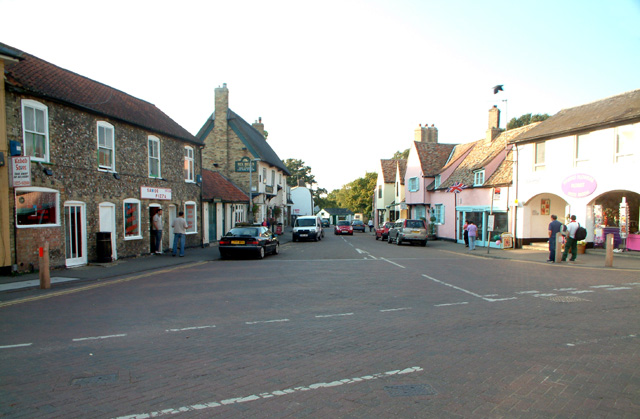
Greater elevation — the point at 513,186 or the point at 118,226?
the point at 513,186

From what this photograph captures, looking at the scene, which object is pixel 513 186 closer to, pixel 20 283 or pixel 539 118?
pixel 20 283

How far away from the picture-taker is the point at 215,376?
4758 mm

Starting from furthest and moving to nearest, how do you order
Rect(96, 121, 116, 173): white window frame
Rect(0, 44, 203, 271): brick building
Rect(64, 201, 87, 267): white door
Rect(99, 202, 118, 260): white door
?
Rect(99, 202, 118, 260): white door < Rect(96, 121, 116, 173): white window frame < Rect(64, 201, 87, 267): white door < Rect(0, 44, 203, 271): brick building

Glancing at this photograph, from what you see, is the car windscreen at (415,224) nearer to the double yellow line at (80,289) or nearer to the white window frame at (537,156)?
the white window frame at (537,156)

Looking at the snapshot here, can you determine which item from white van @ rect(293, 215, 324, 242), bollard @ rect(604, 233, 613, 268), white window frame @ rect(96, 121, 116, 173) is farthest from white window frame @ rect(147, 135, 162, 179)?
bollard @ rect(604, 233, 613, 268)

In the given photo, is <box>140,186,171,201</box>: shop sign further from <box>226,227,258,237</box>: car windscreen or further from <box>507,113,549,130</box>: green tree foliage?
<box>507,113,549,130</box>: green tree foliage

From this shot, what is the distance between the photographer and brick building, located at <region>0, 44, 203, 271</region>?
12.3m

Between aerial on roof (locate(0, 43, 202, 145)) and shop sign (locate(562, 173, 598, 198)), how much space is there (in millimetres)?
19024

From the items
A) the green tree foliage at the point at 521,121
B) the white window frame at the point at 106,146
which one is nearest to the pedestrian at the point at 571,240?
the white window frame at the point at 106,146

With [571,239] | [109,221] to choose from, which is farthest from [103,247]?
[571,239]

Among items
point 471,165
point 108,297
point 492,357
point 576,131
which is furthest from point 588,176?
point 108,297

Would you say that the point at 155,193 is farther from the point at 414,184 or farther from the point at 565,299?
the point at 414,184

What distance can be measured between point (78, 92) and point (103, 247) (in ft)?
18.5

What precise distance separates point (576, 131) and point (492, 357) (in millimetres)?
18353
